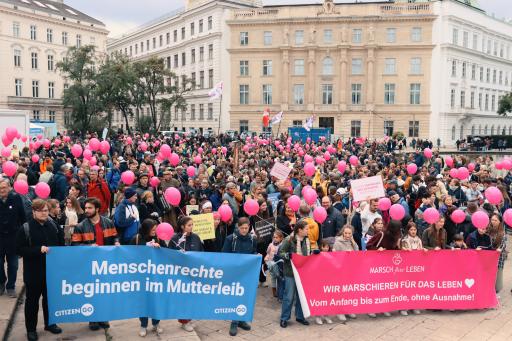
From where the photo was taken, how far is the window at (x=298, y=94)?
179 ft

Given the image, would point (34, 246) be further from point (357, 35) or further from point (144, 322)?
point (357, 35)

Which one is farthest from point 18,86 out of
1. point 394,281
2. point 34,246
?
point 394,281

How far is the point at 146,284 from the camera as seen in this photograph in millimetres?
6480

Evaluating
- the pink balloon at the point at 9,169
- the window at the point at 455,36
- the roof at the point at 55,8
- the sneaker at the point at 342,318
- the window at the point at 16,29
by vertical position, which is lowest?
the sneaker at the point at 342,318

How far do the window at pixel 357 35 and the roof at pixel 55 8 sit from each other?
124 ft

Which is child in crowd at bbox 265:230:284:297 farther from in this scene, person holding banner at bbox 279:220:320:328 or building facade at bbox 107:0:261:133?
building facade at bbox 107:0:261:133

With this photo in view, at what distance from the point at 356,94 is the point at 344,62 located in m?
3.77

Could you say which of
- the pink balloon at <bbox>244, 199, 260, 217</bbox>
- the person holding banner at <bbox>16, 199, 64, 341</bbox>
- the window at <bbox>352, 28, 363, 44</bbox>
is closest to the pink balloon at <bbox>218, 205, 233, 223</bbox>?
the pink balloon at <bbox>244, 199, 260, 217</bbox>

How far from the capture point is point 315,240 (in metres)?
7.94

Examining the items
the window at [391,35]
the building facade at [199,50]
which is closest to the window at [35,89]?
the building facade at [199,50]

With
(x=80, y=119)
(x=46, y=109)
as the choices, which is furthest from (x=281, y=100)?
(x=46, y=109)

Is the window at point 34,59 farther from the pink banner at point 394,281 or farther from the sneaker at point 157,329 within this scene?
the pink banner at point 394,281

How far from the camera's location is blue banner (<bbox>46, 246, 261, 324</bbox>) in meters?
6.23

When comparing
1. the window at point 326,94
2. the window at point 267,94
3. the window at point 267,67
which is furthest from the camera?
the window at point 267,94
